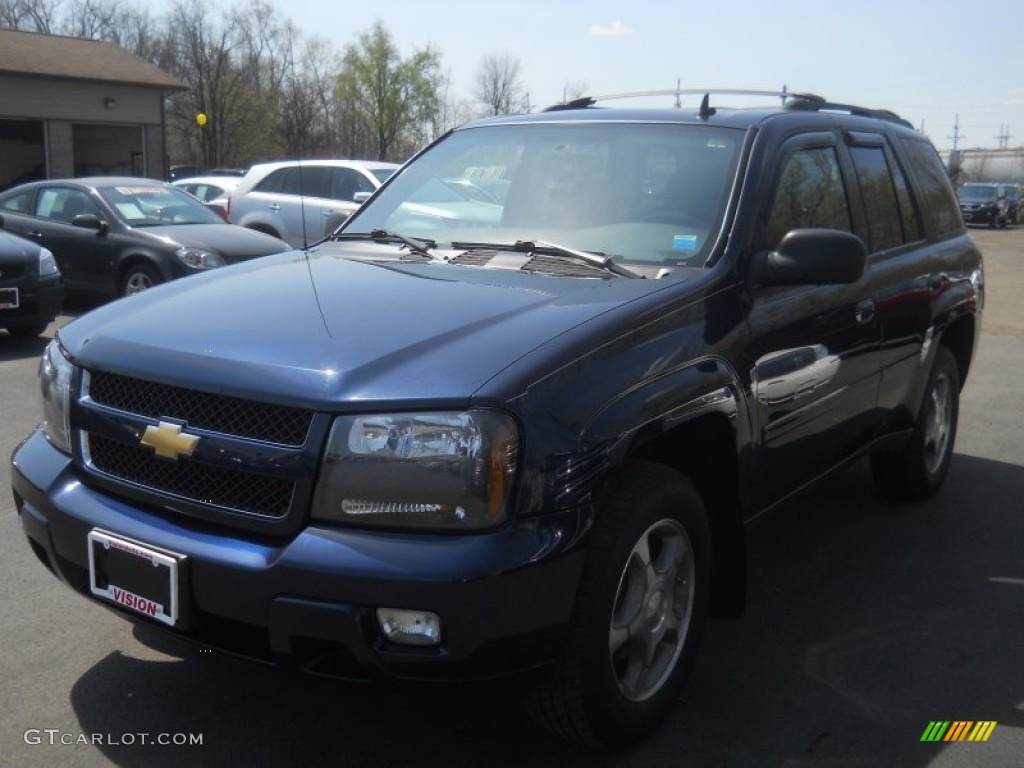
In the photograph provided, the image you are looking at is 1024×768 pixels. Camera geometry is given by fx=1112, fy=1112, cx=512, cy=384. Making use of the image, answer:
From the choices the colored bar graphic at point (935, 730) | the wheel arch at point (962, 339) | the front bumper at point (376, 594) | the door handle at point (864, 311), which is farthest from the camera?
the wheel arch at point (962, 339)

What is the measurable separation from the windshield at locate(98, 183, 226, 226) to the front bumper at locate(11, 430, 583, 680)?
31.9 ft

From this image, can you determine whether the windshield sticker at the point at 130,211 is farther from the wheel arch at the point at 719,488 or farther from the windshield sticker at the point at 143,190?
the wheel arch at the point at 719,488

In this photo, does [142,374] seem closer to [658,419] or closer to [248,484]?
[248,484]

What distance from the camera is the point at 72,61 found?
107 feet


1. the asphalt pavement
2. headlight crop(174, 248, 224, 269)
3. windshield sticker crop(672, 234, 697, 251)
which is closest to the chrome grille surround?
the asphalt pavement

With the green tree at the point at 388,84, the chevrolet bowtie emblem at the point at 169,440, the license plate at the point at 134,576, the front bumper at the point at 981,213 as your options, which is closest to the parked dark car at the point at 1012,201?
the front bumper at the point at 981,213

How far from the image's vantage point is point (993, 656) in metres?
3.90

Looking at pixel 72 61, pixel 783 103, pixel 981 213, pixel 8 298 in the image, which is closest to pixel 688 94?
pixel 783 103

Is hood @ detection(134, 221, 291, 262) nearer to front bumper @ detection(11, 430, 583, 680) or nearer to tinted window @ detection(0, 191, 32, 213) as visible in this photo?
tinted window @ detection(0, 191, 32, 213)

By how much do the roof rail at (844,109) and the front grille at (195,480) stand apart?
9.25ft

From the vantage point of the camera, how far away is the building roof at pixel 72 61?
1202 inches

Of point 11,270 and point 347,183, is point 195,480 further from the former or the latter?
point 347,183

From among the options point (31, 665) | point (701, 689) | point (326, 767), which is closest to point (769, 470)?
point (701, 689)

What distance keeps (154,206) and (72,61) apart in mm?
23559
